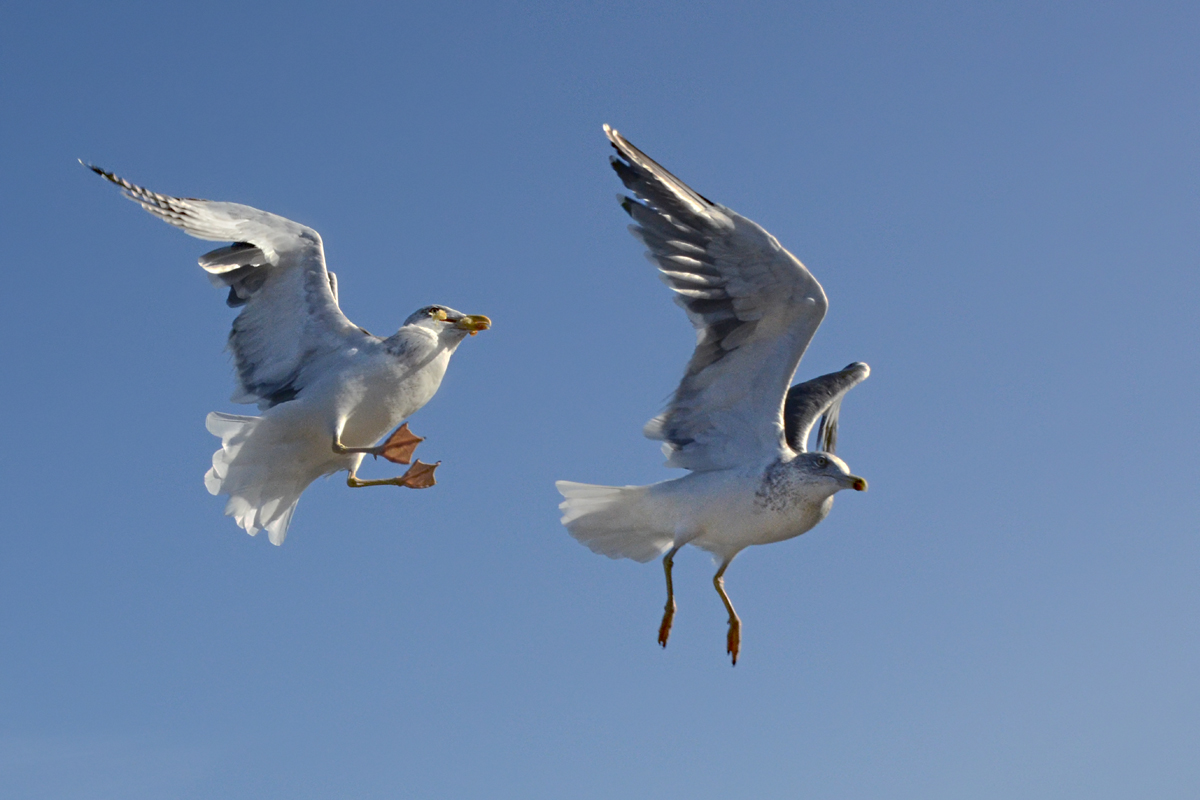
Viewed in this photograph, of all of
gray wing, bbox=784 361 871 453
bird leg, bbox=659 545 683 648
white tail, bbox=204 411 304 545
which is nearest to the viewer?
bird leg, bbox=659 545 683 648

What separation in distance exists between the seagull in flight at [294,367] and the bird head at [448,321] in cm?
1

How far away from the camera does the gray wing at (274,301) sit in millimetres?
11203

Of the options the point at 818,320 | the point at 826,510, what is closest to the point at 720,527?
the point at 826,510

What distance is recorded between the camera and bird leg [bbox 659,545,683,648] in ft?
31.7

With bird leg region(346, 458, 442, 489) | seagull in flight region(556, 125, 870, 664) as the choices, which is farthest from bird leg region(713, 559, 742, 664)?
bird leg region(346, 458, 442, 489)

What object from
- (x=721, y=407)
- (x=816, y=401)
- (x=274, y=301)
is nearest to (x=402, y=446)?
(x=274, y=301)

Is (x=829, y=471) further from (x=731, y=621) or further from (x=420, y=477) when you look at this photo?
(x=420, y=477)

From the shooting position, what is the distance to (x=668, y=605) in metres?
9.84

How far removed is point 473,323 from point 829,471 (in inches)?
130

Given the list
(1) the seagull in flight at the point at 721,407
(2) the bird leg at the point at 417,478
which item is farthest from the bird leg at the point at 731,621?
(2) the bird leg at the point at 417,478

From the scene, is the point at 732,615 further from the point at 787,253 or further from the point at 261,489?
the point at 261,489

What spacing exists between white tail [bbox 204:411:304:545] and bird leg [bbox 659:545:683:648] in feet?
10.1

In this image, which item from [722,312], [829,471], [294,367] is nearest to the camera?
[829,471]

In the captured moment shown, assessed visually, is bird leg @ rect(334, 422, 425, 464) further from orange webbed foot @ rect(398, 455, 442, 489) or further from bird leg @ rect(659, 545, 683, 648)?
bird leg @ rect(659, 545, 683, 648)
